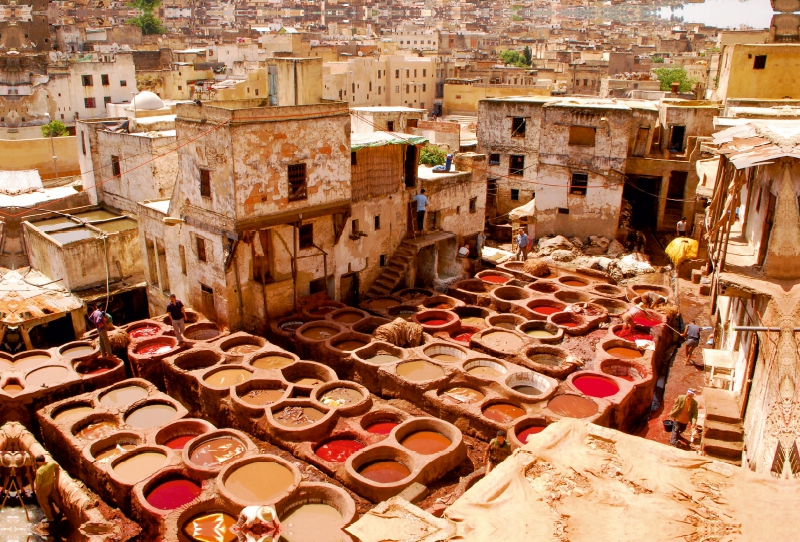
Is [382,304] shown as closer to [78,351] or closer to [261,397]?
[261,397]

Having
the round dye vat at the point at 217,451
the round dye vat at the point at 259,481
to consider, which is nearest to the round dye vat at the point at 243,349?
the round dye vat at the point at 217,451

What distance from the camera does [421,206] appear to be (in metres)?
23.0

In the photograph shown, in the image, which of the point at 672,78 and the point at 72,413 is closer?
the point at 72,413

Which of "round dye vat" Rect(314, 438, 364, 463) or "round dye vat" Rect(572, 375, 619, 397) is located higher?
"round dye vat" Rect(572, 375, 619, 397)

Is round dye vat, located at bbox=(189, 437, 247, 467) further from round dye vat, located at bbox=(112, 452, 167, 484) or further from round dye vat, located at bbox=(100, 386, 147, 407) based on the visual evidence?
round dye vat, located at bbox=(100, 386, 147, 407)

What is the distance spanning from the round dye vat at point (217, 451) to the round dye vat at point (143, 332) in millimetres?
6005

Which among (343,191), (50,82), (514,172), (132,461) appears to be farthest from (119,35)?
(132,461)

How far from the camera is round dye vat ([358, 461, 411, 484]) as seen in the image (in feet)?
43.3

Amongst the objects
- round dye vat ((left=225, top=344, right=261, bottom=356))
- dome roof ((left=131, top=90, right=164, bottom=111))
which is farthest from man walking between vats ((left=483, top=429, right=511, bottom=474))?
dome roof ((left=131, top=90, right=164, bottom=111))

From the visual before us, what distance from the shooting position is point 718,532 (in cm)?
609

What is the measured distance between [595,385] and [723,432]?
193 inches

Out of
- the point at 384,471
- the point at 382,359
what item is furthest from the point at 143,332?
the point at 384,471

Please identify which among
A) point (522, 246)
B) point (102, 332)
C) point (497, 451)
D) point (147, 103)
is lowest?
point (497, 451)

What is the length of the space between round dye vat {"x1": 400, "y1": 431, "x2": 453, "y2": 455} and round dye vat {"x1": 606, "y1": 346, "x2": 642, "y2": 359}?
613cm
